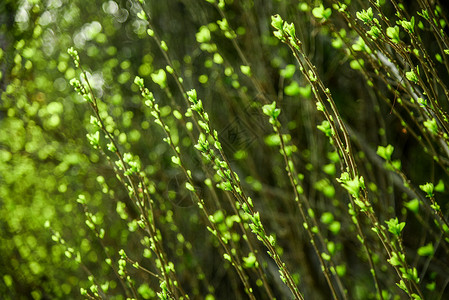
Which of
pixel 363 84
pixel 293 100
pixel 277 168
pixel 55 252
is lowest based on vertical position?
pixel 55 252

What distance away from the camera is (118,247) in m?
4.81

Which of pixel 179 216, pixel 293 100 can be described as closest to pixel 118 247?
pixel 179 216

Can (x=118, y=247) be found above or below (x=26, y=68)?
below

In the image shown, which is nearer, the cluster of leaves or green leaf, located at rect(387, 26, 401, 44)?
green leaf, located at rect(387, 26, 401, 44)

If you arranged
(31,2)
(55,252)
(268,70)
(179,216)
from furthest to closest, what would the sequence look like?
(55,252) < (31,2) < (179,216) < (268,70)

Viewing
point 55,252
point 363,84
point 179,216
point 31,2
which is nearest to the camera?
point 363,84

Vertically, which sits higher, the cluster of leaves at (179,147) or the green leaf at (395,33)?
the green leaf at (395,33)

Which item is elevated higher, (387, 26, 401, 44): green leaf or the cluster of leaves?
(387, 26, 401, 44): green leaf

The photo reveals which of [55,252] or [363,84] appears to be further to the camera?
[55,252]

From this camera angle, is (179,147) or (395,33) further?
(179,147)

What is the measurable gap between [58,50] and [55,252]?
267 cm

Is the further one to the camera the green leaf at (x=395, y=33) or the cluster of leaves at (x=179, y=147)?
the cluster of leaves at (x=179, y=147)

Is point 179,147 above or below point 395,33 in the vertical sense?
below

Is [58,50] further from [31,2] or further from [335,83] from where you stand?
[335,83]
